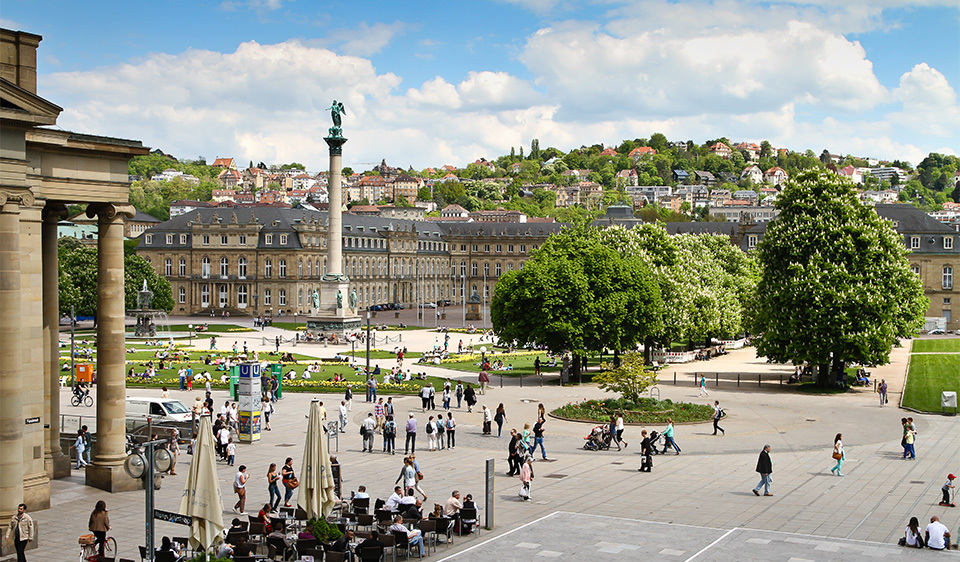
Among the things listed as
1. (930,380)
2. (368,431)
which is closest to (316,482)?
(368,431)

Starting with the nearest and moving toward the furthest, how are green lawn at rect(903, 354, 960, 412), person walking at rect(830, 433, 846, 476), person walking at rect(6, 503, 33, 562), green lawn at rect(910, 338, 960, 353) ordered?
person walking at rect(6, 503, 33, 562) → person walking at rect(830, 433, 846, 476) → green lawn at rect(903, 354, 960, 412) → green lawn at rect(910, 338, 960, 353)

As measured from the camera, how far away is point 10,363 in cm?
2266

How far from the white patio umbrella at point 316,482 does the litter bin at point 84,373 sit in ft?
122

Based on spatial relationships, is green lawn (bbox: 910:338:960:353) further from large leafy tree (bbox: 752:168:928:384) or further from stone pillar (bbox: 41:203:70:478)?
stone pillar (bbox: 41:203:70:478)

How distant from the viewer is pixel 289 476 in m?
28.9

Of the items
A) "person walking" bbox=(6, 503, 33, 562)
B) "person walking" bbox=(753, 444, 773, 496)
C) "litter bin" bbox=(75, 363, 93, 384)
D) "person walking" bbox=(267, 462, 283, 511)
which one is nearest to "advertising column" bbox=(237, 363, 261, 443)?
"person walking" bbox=(267, 462, 283, 511)

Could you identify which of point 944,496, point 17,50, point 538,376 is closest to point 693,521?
point 944,496

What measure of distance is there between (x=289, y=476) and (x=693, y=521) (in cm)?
1170

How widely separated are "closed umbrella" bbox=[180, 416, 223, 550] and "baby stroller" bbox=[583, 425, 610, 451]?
21.1m

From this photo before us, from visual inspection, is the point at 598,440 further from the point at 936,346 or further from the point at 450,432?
the point at 936,346

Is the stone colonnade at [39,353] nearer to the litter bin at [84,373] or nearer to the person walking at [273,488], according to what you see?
the person walking at [273,488]

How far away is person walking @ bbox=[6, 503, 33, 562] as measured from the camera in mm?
21531

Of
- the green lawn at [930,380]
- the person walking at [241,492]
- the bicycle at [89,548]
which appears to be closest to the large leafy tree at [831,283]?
the green lawn at [930,380]

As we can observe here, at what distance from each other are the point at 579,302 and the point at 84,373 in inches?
1214
